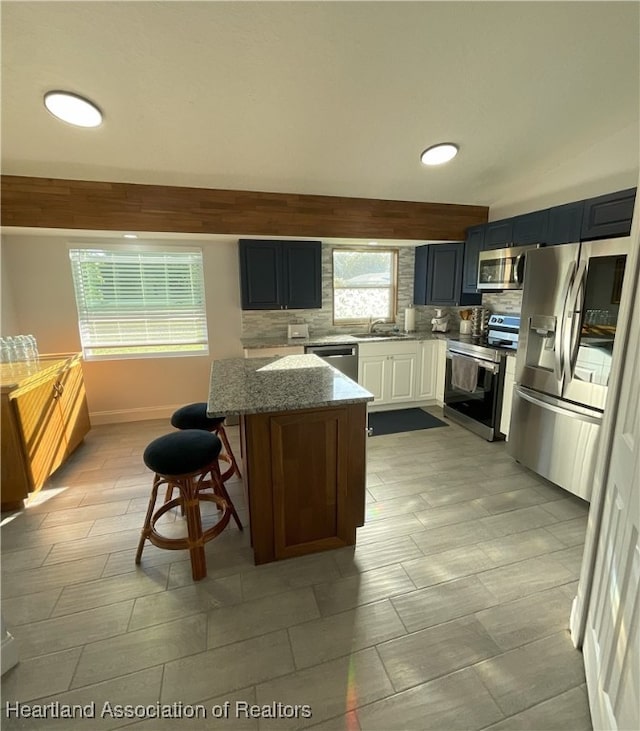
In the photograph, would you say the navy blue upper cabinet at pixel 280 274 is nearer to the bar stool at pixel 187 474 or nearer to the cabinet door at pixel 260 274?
the cabinet door at pixel 260 274

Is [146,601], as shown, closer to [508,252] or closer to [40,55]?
[40,55]

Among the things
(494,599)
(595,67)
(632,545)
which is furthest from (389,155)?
(494,599)

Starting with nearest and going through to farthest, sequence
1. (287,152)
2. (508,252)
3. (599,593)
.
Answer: (599,593), (287,152), (508,252)

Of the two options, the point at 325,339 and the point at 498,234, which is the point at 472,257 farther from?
the point at 325,339

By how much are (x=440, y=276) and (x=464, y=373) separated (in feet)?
4.23

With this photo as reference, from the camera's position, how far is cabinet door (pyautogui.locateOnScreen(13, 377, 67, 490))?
7.97 feet

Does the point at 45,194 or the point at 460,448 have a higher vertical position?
the point at 45,194

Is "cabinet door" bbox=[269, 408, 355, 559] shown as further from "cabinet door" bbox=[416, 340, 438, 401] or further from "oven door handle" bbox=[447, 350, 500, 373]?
"cabinet door" bbox=[416, 340, 438, 401]

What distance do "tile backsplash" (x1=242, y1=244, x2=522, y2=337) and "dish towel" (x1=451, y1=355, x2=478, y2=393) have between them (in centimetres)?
78

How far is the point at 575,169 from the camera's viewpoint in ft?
9.76

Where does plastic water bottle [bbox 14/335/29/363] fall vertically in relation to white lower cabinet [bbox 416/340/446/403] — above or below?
above

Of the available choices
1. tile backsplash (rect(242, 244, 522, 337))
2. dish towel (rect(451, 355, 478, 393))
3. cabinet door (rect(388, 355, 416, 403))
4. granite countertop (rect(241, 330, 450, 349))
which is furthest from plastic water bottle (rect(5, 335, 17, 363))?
dish towel (rect(451, 355, 478, 393))

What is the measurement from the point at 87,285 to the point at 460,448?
4.25 metres

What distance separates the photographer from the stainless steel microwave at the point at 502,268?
3094 mm
